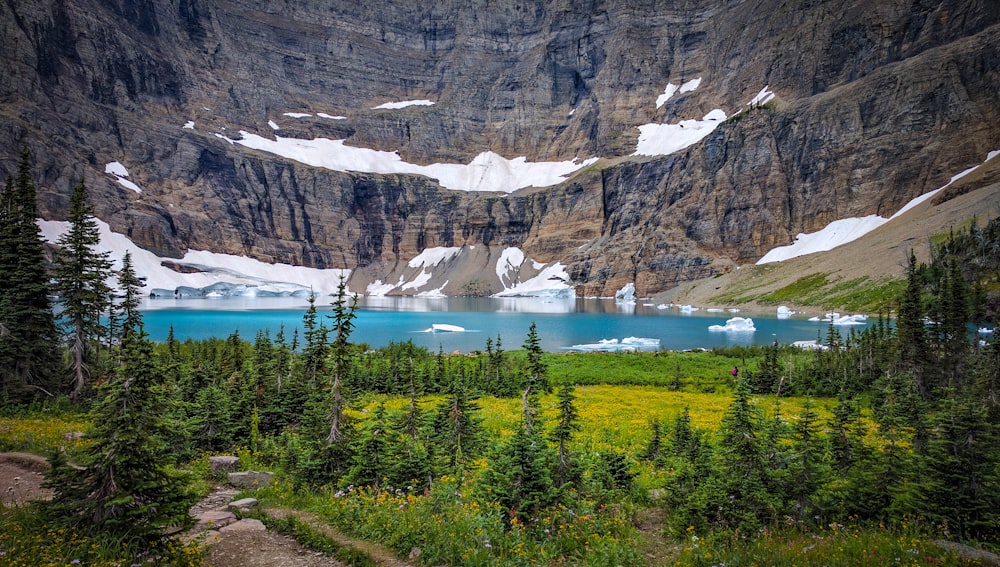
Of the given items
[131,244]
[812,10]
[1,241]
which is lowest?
[1,241]

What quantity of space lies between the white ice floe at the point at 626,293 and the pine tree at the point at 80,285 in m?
170

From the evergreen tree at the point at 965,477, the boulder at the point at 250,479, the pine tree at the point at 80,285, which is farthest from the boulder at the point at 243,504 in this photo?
the pine tree at the point at 80,285

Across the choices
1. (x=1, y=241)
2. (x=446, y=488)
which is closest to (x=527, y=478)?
(x=446, y=488)

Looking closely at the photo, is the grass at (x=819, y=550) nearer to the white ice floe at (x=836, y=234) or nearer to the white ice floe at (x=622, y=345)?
the white ice floe at (x=622, y=345)

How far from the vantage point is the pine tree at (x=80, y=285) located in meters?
17.9

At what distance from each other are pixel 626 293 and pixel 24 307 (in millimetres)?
175247

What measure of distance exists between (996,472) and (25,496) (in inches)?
644

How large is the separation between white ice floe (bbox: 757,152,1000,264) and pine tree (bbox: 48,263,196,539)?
16648cm

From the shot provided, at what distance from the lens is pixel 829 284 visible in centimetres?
11100

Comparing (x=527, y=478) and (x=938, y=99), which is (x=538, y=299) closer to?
(x=938, y=99)

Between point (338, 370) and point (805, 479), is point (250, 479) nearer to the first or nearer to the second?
point (338, 370)

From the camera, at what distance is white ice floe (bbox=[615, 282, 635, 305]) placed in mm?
Result: 177625

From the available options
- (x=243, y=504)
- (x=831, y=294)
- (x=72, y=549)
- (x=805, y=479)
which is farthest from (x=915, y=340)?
(x=831, y=294)

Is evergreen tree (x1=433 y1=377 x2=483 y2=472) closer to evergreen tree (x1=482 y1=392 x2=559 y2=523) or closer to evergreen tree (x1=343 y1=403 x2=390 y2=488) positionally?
evergreen tree (x1=343 y1=403 x2=390 y2=488)
